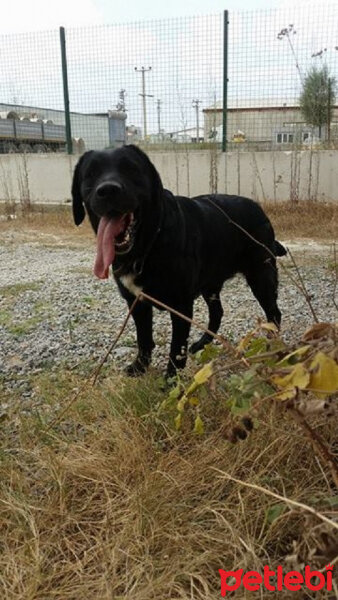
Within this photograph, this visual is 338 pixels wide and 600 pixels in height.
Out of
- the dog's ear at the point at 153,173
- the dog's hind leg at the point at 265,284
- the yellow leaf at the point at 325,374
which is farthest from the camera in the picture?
the dog's hind leg at the point at 265,284

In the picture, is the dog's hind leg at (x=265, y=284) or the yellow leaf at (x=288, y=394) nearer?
the yellow leaf at (x=288, y=394)

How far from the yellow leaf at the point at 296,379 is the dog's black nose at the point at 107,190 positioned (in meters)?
1.54

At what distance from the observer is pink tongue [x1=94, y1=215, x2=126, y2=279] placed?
2359 millimetres

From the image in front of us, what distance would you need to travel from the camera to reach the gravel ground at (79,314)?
314 cm

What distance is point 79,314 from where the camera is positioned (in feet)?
13.2

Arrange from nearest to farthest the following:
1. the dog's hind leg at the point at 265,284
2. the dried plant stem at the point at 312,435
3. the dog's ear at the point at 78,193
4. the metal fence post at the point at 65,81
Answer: the dried plant stem at the point at 312,435, the dog's ear at the point at 78,193, the dog's hind leg at the point at 265,284, the metal fence post at the point at 65,81

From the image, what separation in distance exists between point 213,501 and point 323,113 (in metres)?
8.90

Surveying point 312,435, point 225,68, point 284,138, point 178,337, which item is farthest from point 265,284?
point 284,138

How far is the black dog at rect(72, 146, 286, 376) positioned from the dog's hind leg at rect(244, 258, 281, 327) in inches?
13.5

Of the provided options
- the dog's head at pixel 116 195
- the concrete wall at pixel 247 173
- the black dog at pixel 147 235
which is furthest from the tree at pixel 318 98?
the dog's head at pixel 116 195

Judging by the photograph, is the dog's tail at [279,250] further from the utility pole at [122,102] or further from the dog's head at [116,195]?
the utility pole at [122,102]

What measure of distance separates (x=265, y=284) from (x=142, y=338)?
0.99 m

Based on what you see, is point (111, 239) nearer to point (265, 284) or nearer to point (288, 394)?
point (265, 284)

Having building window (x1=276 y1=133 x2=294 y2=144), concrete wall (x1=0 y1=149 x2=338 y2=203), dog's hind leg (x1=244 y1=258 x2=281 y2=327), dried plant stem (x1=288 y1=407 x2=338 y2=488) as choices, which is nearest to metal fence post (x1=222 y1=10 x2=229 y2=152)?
concrete wall (x1=0 y1=149 x2=338 y2=203)
